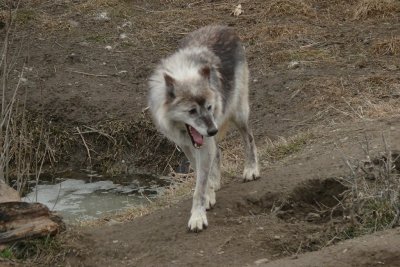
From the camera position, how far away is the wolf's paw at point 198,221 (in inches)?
233

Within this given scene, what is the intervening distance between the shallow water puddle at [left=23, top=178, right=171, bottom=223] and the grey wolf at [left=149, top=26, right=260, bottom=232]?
2391mm

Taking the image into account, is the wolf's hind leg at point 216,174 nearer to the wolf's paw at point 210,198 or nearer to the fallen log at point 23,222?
the wolf's paw at point 210,198

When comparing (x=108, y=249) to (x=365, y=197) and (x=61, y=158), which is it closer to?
(x=365, y=197)

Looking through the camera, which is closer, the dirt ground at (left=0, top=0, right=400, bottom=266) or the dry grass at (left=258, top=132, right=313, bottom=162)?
the dirt ground at (left=0, top=0, right=400, bottom=266)

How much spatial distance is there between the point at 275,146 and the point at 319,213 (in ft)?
6.50

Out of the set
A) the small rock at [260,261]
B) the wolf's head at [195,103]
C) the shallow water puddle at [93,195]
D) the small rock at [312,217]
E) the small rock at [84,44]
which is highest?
the wolf's head at [195,103]

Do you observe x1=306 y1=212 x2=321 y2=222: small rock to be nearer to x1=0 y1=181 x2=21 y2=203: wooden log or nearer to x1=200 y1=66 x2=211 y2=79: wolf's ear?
x1=200 y1=66 x2=211 y2=79: wolf's ear

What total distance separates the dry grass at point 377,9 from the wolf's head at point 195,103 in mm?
Answer: 6599

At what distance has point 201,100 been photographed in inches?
226

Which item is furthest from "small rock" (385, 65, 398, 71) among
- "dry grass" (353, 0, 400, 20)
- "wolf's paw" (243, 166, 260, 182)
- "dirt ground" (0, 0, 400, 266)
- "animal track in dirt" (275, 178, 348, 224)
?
"animal track in dirt" (275, 178, 348, 224)

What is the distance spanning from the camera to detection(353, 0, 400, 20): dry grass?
1198cm

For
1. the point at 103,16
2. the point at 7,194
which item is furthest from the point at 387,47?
the point at 7,194

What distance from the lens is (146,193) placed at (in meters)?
9.29

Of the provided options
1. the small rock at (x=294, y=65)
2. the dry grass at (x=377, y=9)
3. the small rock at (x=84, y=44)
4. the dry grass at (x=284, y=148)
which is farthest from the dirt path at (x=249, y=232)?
the small rock at (x=84, y=44)
